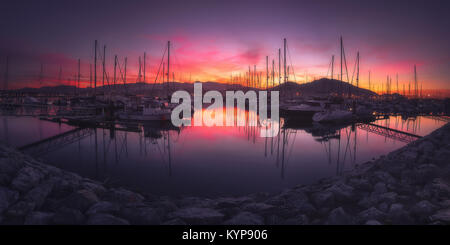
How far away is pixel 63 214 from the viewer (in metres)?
4.21

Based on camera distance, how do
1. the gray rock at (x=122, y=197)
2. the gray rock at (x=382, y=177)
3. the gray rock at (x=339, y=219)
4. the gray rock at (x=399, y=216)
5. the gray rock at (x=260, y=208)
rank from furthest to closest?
the gray rock at (x=382, y=177) → the gray rock at (x=122, y=197) → the gray rock at (x=260, y=208) → the gray rock at (x=339, y=219) → the gray rock at (x=399, y=216)

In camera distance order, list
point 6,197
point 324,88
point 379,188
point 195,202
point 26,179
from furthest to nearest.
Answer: point 324,88 < point 195,202 < point 379,188 < point 26,179 < point 6,197

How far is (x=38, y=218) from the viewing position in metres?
4.04

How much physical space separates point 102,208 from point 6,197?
5.72 ft

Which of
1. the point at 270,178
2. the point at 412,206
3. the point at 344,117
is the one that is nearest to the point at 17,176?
the point at 270,178

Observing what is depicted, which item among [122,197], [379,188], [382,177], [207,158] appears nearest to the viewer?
[379,188]

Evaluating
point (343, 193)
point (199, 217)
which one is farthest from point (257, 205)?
point (343, 193)

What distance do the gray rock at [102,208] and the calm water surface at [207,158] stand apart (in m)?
2.77

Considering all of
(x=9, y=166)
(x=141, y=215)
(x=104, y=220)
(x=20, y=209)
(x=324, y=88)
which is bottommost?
(x=141, y=215)

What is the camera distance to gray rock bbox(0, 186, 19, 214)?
4.10 m

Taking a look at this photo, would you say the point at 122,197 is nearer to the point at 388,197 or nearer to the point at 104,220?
the point at 104,220

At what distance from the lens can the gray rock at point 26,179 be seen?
15.8ft

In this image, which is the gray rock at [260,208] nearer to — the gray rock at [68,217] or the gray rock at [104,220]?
the gray rock at [104,220]

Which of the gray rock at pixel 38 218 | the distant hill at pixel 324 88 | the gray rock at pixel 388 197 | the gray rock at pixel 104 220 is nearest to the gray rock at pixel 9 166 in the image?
the gray rock at pixel 38 218
